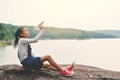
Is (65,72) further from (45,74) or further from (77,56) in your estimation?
(77,56)

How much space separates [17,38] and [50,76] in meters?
1.30

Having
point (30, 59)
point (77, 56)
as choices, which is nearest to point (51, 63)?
point (30, 59)

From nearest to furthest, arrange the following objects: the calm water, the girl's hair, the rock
Result: the rock < the girl's hair < the calm water

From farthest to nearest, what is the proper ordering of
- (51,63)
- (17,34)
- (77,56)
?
(77,56), (17,34), (51,63)

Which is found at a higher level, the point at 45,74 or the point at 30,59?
the point at 30,59

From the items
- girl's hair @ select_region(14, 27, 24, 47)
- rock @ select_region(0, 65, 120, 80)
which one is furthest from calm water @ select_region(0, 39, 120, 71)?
girl's hair @ select_region(14, 27, 24, 47)

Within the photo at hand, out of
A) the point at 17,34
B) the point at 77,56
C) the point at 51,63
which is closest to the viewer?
the point at 51,63

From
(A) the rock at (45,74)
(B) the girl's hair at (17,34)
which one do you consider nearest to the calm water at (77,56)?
(A) the rock at (45,74)

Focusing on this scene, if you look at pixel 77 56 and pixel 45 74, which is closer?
pixel 45 74

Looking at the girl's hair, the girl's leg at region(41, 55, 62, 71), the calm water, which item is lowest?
the calm water

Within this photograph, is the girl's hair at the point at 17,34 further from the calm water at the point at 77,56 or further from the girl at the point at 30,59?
the calm water at the point at 77,56

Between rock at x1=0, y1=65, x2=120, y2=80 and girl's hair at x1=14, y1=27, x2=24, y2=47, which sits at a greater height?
girl's hair at x1=14, y1=27, x2=24, y2=47

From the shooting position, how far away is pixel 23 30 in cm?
919

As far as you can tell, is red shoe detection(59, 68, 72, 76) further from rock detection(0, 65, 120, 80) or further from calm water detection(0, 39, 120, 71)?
calm water detection(0, 39, 120, 71)
